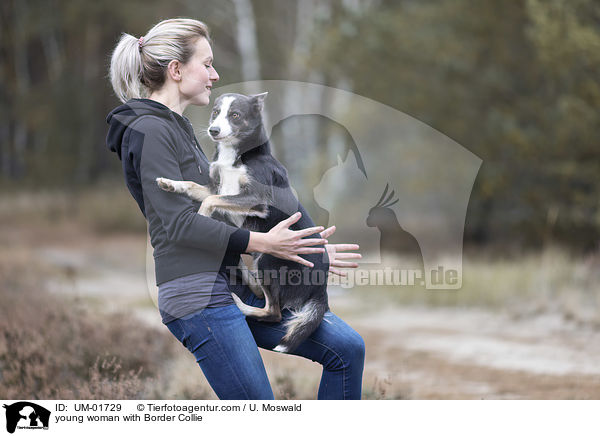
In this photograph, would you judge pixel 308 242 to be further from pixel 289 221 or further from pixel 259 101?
pixel 259 101

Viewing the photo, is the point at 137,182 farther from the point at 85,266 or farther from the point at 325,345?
the point at 85,266

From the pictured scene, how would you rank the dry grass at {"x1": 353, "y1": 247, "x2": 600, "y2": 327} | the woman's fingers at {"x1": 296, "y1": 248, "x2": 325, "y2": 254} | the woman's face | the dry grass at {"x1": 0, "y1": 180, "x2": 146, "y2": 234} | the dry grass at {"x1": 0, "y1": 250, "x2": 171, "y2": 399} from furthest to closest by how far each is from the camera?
the dry grass at {"x1": 0, "y1": 180, "x2": 146, "y2": 234}
the dry grass at {"x1": 353, "y1": 247, "x2": 600, "y2": 327}
the dry grass at {"x1": 0, "y1": 250, "x2": 171, "y2": 399}
the woman's face
the woman's fingers at {"x1": 296, "y1": 248, "x2": 325, "y2": 254}

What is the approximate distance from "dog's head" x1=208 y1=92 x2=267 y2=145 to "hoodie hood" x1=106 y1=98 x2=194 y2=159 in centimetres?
21

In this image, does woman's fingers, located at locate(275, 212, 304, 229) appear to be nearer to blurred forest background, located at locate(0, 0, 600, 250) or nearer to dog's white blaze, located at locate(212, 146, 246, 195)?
dog's white blaze, located at locate(212, 146, 246, 195)

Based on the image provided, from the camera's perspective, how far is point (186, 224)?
256cm

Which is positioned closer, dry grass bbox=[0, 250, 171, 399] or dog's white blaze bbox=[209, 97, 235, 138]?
dog's white blaze bbox=[209, 97, 235, 138]

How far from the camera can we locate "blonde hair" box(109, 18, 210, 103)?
277 centimetres

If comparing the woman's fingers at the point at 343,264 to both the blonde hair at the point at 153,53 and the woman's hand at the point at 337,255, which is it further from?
the blonde hair at the point at 153,53

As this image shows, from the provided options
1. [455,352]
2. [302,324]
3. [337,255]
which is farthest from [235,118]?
[455,352]

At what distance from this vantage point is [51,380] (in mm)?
5320

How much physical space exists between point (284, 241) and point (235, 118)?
657mm
